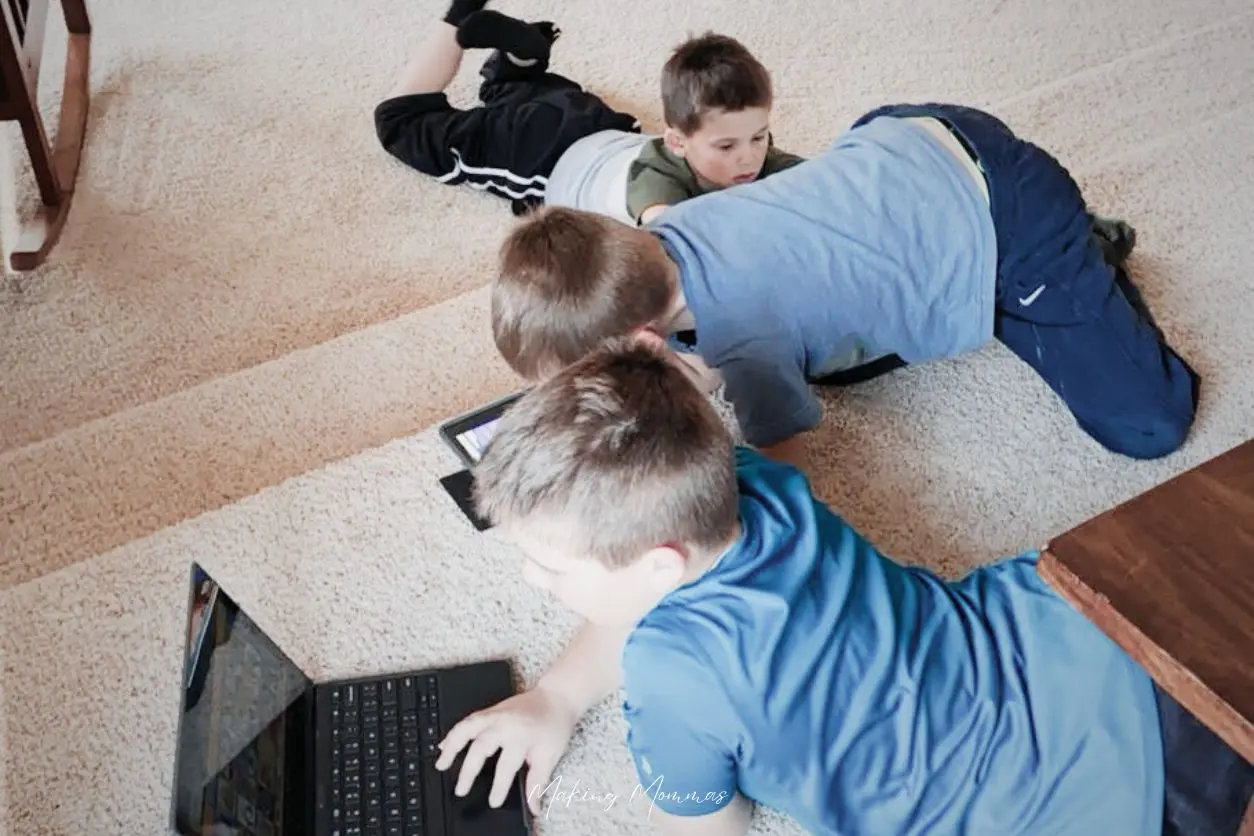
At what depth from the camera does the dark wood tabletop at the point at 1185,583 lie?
2.43ft

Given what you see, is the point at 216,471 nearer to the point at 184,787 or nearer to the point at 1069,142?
the point at 184,787

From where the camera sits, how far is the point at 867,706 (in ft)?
3.02

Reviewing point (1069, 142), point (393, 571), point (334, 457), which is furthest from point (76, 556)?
point (1069, 142)

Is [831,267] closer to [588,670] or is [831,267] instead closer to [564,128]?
[588,670]

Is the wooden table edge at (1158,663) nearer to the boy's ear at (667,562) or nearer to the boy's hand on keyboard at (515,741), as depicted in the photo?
the boy's ear at (667,562)

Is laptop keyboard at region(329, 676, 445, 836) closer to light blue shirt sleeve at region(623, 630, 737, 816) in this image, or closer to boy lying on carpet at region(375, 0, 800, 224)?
light blue shirt sleeve at region(623, 630, 737, 816)

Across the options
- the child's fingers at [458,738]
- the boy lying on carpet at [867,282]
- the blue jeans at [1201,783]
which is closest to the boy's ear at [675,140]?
the boy lying on carpet at [867,282]

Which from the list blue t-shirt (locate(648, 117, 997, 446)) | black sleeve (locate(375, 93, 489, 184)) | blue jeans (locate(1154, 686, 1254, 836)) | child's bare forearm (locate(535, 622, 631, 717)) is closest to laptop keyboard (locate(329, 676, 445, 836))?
child's bare forearm (locate(535, 622, 631, 717))

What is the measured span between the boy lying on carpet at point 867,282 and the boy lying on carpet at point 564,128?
0.25m

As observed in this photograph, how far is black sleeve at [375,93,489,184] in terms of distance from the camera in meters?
1.92

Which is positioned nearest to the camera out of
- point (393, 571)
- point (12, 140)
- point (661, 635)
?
point (661, 635)

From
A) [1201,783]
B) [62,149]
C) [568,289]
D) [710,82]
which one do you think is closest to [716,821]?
[1201,783]

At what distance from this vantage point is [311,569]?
4.15ft

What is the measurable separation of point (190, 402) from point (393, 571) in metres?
0.50
